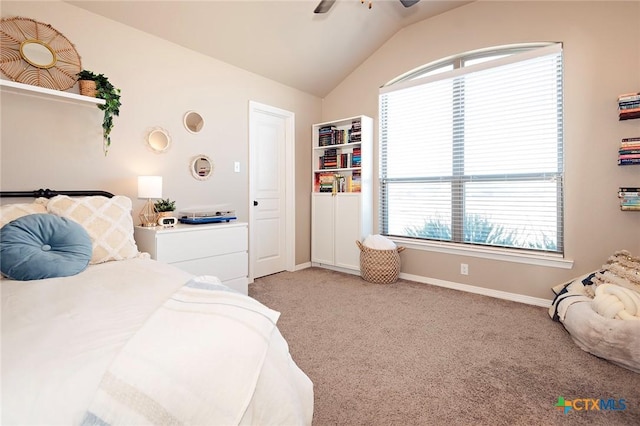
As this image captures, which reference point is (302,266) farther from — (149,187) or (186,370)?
(186,370)

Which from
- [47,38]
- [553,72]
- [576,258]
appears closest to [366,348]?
[576,258]

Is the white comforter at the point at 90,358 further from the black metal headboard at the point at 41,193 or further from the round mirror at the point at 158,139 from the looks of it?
the round mirror at the point at 158,139

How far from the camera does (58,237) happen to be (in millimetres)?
1621

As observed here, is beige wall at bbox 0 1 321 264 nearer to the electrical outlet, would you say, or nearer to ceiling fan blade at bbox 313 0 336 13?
ceiling fan blade at bbox 313 0 336 13

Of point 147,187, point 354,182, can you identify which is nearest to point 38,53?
point 147,187

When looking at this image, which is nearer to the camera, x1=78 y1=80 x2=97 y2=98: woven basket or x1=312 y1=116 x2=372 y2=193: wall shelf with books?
x1=78 y1=80 x2=97 y2=98: woven basket

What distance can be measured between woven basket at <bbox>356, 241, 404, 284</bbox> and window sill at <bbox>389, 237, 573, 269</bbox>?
27cm

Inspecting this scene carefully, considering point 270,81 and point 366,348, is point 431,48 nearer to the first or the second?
point 270,81

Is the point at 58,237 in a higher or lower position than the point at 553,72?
lower

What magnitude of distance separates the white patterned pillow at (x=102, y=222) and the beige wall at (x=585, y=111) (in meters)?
3.19

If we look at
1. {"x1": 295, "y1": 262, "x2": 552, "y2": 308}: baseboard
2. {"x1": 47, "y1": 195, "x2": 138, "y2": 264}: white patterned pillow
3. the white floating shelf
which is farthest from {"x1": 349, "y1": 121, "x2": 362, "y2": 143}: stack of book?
{"x1": 47, "y1": 195, "x2": 138, "y2": 264}: white patterned pillow

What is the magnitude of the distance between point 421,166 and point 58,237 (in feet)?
11.0

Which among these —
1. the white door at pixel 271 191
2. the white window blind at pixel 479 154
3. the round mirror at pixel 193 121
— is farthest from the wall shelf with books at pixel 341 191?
the round mirror at pixel 193 121

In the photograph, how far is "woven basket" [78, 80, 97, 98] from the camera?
2.30 m
